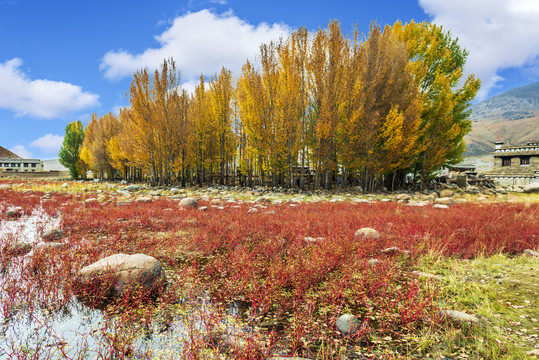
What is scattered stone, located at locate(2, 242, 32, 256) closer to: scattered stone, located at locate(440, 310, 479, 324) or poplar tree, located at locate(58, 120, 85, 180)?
scattered stone, located at locate(440, 310, 479, 324)

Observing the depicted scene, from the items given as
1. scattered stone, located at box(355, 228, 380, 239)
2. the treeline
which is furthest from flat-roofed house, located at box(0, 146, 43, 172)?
scattered stone, located at box(355, 228, 380, 239)

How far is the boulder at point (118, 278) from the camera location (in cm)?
314

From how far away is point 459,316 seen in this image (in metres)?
2.64

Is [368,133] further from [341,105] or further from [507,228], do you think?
[507,228]

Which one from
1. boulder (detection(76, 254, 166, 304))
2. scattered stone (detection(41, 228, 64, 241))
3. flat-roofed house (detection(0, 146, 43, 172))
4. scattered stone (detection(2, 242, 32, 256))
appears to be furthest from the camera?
flat-roofed house (detection(0, 146, 43, 172))

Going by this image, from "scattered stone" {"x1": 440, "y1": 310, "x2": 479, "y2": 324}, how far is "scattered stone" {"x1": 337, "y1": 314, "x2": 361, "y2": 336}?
937mm

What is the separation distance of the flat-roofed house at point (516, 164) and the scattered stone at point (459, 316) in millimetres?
38219

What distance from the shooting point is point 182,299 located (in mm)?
3193

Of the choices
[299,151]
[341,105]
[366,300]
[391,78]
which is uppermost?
[391,78]

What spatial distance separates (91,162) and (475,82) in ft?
143

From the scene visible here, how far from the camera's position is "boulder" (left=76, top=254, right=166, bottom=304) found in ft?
10.3

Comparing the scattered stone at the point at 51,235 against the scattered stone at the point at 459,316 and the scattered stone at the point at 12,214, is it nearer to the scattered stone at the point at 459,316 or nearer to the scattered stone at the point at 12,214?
the scattered stone at the point at 12,214

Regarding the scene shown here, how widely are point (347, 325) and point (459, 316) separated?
1.15 meters

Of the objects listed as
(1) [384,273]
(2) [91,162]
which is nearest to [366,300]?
(1) [384,273]
